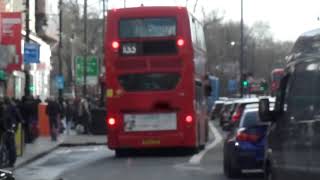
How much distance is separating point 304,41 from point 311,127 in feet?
5.00

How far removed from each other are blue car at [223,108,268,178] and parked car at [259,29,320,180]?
17.4 feet

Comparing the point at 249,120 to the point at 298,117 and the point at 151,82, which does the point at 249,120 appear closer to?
the point at 298,117

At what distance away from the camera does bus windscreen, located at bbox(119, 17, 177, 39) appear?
27219 millimetres

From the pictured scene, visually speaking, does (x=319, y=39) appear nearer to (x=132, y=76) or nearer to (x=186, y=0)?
(x=132, y=76)

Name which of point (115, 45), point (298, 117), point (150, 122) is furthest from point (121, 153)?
point (298, 117)

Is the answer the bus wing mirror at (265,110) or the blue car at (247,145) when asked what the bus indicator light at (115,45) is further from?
the bus wing mirror at (265,110)

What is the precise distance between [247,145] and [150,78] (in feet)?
31.3

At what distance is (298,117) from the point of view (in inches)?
427

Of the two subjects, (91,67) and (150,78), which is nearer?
(150,78)

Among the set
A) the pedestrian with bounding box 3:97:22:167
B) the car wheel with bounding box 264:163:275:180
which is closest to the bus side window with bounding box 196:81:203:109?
the pedestrian with bounding box 3:97:22:167

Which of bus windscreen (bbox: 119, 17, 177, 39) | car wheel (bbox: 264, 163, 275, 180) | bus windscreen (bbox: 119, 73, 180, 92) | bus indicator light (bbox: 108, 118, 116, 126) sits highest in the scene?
bus windscreen (bbox: 119, 17, 177, 39)

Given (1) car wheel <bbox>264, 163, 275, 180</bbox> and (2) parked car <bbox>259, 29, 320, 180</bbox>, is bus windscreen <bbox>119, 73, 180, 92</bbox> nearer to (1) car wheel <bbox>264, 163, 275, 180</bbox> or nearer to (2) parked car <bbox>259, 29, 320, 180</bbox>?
(1) car wheel <bbox>264, 163, 275, 180</bbox>

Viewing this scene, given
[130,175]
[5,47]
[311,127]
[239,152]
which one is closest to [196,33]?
[5,47]

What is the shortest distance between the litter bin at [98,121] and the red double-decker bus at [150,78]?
50.1 feet
